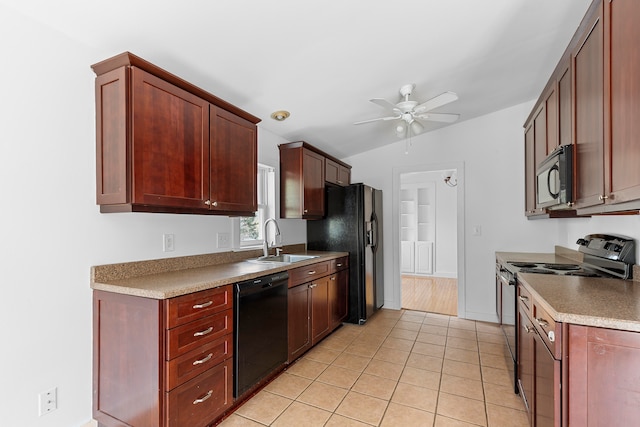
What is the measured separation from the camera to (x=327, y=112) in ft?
10.5

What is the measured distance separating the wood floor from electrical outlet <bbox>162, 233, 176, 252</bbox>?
3486 mm

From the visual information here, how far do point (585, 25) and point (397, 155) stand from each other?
299 centimetres

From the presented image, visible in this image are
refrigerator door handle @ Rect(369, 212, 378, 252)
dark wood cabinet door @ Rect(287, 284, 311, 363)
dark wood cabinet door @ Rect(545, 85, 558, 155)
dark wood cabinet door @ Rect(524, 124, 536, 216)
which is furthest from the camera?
refrigerator door handle @ Rect(369, 212, 378, 252)

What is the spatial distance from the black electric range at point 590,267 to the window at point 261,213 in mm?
2318

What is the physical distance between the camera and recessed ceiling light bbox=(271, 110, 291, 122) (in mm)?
3023

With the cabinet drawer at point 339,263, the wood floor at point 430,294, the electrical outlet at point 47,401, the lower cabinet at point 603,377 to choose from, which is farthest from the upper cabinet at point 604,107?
the wood floor at point 430,294

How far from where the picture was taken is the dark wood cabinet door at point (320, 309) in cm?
307

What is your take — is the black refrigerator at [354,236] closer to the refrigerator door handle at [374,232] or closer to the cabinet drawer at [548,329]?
the refrigerator door handle at [374,232]

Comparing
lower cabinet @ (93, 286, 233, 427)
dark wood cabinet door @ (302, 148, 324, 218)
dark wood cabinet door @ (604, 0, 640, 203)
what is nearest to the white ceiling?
dark wood cabinet door @ (302, 148, 324, 218)

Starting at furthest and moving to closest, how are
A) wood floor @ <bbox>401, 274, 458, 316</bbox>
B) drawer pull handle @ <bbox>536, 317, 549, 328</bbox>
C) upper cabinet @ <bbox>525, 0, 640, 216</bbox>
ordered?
wood floor @ <bbox>401, 274, 458, 316</bbox>, drawer pull handle @ <bbox>536, 317, 549, 328</bbox>, upper cabinet @ <bbox>525, 0, 640, 216</bbox>

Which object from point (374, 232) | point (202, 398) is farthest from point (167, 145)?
point (374, 232)

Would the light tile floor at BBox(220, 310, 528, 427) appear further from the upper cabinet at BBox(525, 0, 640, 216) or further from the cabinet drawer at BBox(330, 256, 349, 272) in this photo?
the upper cabinet at BBox(525, 0, 640, 216)

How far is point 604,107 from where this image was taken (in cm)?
141

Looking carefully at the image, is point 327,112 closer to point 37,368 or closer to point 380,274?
point 380,274
